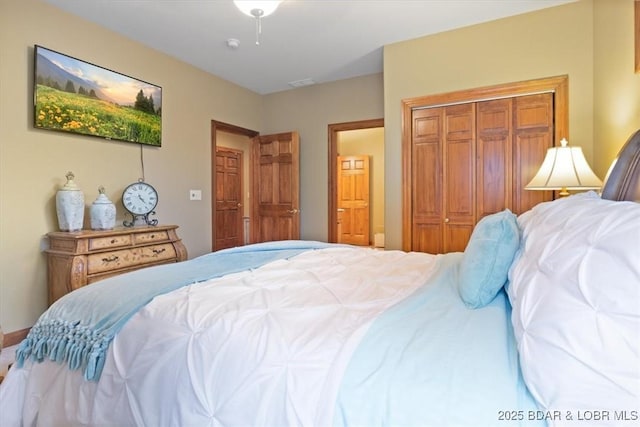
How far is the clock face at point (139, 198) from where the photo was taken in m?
3.23

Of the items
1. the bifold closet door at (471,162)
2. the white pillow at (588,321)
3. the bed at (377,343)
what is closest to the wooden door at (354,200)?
the bifold closet door at (471,162)

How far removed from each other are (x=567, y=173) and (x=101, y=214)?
3.64 meters

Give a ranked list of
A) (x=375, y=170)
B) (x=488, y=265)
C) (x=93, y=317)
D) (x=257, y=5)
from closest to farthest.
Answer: (x=488, y=265)
(x=93, y=317)
(x=257, y=5)
(x=375, y=170)

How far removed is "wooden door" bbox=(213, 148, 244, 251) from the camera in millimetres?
5902

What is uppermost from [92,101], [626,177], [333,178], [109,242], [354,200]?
[92,101]

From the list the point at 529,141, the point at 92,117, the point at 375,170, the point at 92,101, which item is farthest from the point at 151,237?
the point at 375,170

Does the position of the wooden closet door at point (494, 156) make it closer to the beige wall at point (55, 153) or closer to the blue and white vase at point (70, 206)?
the beige wall at point (55, 153)

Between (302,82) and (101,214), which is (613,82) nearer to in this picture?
(302,82)

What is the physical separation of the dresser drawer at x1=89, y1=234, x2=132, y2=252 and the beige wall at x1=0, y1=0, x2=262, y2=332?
48cm

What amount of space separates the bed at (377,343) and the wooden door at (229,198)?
15.0ft

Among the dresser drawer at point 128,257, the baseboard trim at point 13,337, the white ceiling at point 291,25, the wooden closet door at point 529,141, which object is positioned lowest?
the baseboard trim at point 13,337

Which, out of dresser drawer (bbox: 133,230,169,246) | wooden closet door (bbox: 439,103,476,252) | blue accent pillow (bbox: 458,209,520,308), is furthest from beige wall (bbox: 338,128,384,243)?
blue accent pillow (bbox: 458,209,520,308)

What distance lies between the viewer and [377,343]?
823 millimetres

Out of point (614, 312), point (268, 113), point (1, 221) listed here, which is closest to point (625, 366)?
point (614, 312)
